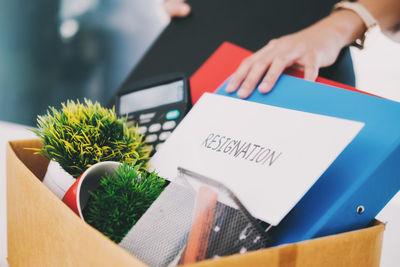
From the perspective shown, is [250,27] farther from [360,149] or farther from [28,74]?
[28,74]

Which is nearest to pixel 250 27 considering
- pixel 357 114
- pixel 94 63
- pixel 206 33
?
pixel 206 33

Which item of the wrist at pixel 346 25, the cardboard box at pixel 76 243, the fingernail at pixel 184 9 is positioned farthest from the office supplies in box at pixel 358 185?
the fingernail at pixel 184 9

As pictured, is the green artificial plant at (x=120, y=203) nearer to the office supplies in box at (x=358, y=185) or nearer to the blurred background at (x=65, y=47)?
the office supplies in box at (x=358, y=185)

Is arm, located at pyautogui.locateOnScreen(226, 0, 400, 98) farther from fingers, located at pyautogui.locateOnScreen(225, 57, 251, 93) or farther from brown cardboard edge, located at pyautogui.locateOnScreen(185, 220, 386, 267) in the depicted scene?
brown cardboard edge, located at pyautogui.locateOnScreen(185, 220, 386, 267)

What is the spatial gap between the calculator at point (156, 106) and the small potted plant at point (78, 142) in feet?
0.22

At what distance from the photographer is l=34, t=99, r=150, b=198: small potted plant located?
0.35 meters

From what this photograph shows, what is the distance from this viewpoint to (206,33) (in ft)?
2.22

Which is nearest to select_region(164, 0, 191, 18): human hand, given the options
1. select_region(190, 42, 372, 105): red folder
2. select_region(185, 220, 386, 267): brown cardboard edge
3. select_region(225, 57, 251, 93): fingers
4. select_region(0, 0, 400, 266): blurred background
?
select_region(190, 42, 372, 105): red folder

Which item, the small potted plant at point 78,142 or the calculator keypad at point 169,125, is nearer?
the small potted plant at point 78,142

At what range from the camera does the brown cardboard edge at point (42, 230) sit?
0.78 feet

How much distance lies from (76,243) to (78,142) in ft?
0.39

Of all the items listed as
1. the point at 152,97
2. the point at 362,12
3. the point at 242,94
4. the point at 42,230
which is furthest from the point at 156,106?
the point at 362,12

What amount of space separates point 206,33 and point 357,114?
40cm

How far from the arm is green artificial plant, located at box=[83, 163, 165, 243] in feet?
A: 0.63
